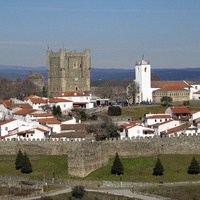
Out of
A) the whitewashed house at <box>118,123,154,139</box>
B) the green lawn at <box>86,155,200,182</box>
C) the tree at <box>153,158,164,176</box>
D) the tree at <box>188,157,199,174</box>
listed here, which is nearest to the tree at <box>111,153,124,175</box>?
the green lawn at <box>86,155,200,182</box>

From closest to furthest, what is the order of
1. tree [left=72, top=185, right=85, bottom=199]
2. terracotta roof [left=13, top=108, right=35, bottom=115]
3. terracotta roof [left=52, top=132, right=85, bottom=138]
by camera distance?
tree [left=72, top=185, right=85, bottom=199], terracotta roof [left=52, top=132, right=85, bottom=138], terracotta roof [left=13, top=108, right=35, bottom=115]

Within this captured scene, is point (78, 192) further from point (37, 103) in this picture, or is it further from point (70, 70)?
point (70, 70)

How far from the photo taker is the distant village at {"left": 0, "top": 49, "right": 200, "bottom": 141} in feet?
200

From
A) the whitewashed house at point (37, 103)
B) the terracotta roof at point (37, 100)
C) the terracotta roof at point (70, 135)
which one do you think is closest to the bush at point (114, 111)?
the whitewashed house at point (37, 103)

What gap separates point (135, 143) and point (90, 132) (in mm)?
8520

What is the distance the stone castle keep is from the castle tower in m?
29.0

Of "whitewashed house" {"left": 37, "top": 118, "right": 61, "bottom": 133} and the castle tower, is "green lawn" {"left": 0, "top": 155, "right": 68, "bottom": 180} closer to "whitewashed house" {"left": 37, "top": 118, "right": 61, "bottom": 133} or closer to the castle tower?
"whitewashed house" {"left": 37, "top": 118, "right": 61, "bottom": 133}

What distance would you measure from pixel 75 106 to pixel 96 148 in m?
26.4

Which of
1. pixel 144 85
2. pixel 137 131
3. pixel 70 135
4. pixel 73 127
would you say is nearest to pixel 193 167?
pixel 137 131

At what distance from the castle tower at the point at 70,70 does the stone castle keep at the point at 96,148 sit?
95.0 ft

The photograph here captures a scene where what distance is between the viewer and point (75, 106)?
3108 inches

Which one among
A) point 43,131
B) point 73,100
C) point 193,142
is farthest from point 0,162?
point 73,100

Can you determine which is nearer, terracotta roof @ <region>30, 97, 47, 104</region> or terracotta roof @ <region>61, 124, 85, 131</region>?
terracotta roof @ <region>61, 124, 85, 131</region>

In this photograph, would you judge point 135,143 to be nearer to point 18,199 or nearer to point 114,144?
point 114,144
